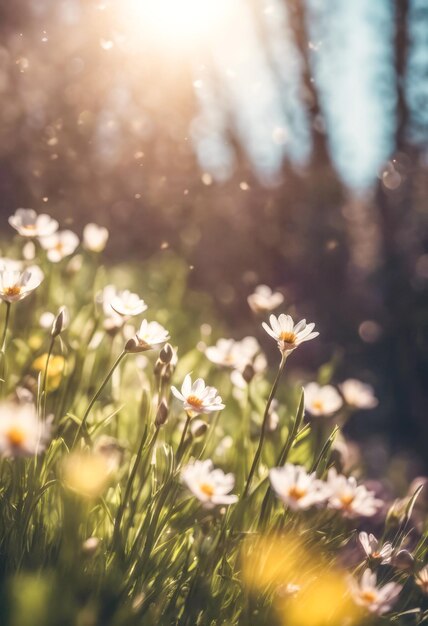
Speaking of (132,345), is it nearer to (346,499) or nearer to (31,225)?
(346,499)

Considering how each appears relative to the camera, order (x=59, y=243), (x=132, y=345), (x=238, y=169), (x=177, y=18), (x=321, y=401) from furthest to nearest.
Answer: (x=238, y=169) < (x=177, y=18) < (x=59, y=243) < (x=321, y=401) < (x=132, y=345)

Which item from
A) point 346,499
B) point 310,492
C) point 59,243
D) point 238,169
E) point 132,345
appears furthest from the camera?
point 238,169

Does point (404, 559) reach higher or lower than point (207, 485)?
lower

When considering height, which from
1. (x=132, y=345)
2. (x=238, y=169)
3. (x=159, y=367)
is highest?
(x=132, y=345)

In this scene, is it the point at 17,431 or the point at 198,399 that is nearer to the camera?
the point at 17,431

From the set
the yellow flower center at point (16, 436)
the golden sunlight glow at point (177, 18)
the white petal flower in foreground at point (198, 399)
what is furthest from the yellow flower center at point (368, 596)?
the golden sunlight glow at point (177, 18)

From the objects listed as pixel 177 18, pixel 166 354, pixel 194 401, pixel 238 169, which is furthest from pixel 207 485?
pixel 238 169
